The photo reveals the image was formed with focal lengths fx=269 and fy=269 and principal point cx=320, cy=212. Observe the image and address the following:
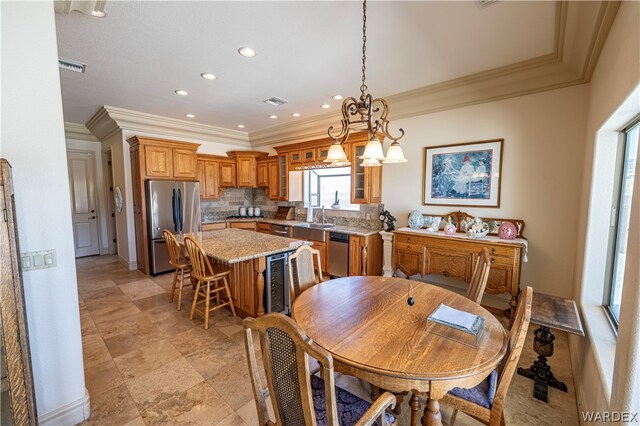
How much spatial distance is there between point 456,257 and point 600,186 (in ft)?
4.72

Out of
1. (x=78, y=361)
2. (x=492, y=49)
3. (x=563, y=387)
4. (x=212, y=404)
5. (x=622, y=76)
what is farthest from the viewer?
(x=492, y=49)

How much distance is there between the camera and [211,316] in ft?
10.7

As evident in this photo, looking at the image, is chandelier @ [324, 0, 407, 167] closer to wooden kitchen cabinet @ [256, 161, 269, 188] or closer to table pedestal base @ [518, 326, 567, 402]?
table pedestal base @ [518, 326, 567, 402]

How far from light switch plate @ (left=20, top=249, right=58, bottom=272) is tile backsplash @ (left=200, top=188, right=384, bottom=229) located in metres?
3.85

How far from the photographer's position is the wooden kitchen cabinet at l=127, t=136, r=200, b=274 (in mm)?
4582

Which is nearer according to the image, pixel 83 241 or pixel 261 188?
pixel 83 241

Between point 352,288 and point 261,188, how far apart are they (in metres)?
5.07

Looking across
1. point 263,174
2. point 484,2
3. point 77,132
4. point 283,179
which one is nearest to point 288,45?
point 484,2

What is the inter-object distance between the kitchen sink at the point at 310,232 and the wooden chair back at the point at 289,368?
3459 mm

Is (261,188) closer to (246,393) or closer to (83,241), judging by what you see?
(83,241)

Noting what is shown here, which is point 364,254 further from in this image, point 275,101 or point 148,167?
point 148,167

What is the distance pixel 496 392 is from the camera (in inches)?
50.6

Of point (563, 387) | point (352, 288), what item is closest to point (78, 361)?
point (352, 288)

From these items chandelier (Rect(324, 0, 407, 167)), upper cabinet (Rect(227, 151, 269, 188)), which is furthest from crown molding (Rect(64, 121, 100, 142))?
chandelier (Rect(324, 0, 407, 167))
